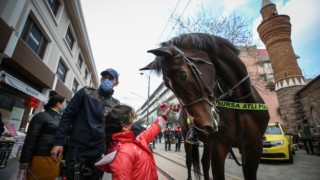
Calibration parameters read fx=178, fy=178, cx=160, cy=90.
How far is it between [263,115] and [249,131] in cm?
39

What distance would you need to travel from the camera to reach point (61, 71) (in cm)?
1291

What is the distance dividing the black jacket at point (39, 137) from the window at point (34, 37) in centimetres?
690

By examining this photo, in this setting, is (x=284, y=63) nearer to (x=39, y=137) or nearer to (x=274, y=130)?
(x=274, y=130)

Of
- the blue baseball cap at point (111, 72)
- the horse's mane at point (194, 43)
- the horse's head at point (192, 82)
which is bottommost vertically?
the horse's head at point (192, 82)

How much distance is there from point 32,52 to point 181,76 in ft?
28.4

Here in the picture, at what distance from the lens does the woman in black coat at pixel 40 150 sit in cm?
266

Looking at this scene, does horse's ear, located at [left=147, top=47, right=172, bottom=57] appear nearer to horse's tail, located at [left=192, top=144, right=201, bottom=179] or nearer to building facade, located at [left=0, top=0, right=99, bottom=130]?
horse's tail, located at [left=192, top=144, right=201, bottom=179]

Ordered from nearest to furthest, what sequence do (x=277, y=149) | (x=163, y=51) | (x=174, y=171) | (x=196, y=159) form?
(x=163, y=51) → (x=196, y=159) → (x=174, y=171) → (x=277, y=149)

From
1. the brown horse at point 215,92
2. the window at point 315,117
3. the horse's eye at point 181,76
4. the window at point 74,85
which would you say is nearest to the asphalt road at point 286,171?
the brown horse at point 215,92

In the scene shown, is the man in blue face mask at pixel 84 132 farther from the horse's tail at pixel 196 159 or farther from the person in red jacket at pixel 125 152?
the horse's tail at pixel 196 159

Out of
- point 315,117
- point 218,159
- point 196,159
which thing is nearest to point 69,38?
point 196,159

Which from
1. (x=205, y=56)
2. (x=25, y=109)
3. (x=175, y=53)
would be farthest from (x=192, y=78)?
(x=25, y=109)

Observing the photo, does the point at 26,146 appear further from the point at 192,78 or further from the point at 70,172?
the point at 192,78

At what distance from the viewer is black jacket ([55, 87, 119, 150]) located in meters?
2.26
